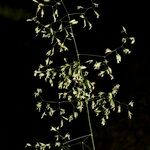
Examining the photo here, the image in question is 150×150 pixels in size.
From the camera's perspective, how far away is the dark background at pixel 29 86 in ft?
18.0

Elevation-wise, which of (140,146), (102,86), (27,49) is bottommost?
(140,146)

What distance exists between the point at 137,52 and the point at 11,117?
2004 mm

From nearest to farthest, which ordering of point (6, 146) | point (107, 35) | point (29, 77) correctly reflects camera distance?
point (6, 146), point (29, 77), point (107, 35)

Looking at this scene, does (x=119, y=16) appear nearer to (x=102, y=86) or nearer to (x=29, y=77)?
(x=102, y=86)

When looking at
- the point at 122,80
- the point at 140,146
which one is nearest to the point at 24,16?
the point at 122,80

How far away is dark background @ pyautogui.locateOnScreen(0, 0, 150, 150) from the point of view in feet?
18.0

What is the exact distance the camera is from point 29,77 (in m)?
5.65

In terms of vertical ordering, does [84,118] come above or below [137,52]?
below

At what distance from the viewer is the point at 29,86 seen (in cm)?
563

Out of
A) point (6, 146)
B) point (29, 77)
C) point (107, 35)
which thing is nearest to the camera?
point (6, 146)

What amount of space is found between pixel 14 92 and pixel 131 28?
6.02 feet

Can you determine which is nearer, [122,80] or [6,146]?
[6,146]

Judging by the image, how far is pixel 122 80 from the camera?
6.20m

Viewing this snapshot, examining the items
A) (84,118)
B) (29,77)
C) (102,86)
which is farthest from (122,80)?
(29,77)
